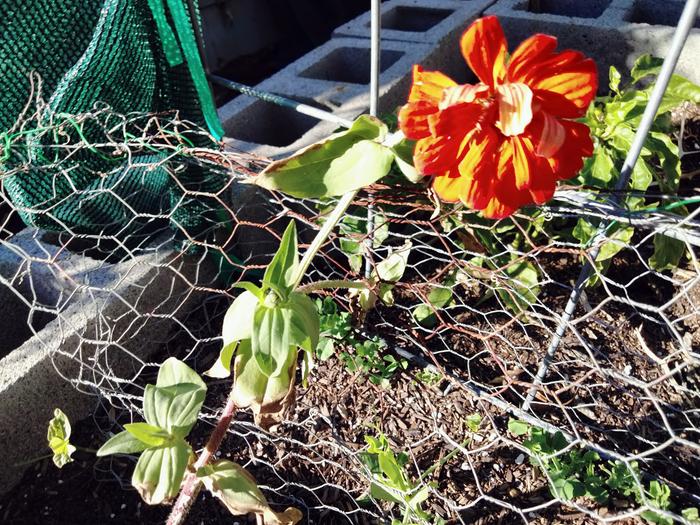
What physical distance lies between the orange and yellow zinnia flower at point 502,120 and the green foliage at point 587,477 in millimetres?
547

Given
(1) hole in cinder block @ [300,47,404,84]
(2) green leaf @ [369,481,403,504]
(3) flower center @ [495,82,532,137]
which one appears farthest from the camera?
(1) hole in cinder block @ [300,47,404,84]

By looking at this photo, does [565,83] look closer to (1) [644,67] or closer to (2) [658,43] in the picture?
(1) [644,67]

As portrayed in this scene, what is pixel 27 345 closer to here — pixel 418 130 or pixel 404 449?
→ pixel 404 449

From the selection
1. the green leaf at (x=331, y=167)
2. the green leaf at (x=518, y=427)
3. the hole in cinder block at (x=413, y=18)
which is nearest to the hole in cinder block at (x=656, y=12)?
the hole in cinder block at (x=413, y=18)

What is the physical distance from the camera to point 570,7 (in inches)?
91.5

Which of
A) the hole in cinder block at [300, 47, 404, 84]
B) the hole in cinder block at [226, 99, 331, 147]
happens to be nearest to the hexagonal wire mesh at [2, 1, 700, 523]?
the hole in cinder block at [226, 99, 331, 147]

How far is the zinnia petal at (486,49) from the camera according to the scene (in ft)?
2.06

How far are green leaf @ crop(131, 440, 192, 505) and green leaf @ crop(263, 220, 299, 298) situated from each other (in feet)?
0.83

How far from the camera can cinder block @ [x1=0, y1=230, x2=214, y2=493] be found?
3.77 ft

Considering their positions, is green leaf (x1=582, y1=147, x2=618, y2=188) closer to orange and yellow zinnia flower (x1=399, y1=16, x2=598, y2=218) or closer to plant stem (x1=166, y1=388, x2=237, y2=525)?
orange and yellow zinnia flower (x1=399, y1=16, x2=598, y2=218)

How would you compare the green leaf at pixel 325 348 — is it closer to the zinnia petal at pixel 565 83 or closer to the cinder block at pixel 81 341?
the cinder block at pixel 81 341

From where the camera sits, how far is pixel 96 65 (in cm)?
114

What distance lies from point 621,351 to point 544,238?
0.30 m

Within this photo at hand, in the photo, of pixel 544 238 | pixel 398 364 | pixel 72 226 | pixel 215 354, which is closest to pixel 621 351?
pixel 544 238
